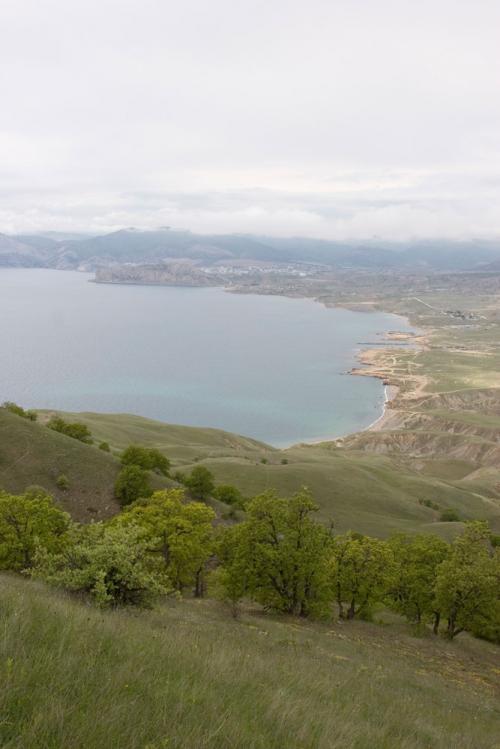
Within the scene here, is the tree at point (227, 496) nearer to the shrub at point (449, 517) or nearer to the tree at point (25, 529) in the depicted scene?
the tree at point (25, 529)

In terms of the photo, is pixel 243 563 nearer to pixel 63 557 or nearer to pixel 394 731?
pixel 63 557

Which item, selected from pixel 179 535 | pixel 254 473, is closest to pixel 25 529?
pixel 179 535

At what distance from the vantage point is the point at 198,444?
3718 inches

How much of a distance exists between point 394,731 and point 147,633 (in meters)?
5.47

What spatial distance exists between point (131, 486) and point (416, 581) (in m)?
24.6

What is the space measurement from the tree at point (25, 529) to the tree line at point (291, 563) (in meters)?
0.06

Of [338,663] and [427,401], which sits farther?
[427,401]

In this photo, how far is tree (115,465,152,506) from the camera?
143 ft

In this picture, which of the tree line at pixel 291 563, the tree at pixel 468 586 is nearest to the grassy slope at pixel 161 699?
the tree line at pixel 291 563

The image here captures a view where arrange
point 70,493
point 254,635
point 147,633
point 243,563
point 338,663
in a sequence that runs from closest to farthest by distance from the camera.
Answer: point 147,633, point 338,663, point 254,635, point 243,563, point 70,493

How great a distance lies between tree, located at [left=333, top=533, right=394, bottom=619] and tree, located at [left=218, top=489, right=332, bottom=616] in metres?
3.16

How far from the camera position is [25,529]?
30000 millimetres

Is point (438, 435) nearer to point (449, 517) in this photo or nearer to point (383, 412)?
point (383, 412)

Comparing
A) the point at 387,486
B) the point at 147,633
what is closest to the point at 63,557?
the point at 147,633
